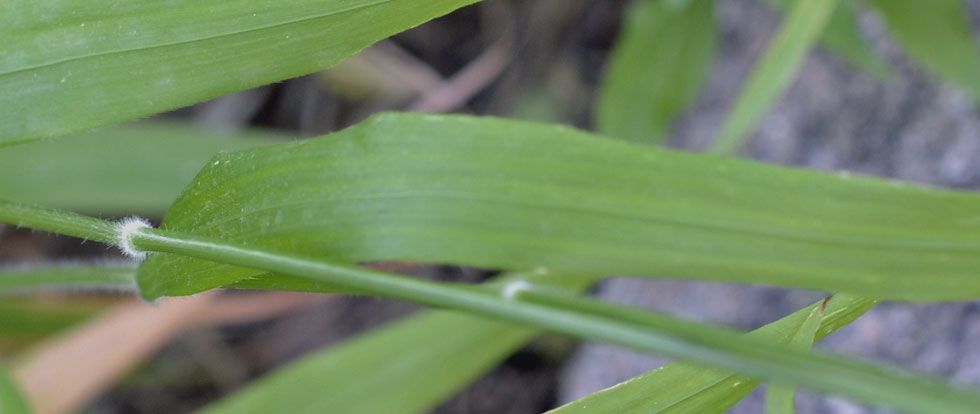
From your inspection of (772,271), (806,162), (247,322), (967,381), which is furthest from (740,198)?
(247,322)

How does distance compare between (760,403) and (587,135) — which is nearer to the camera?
(587,135)

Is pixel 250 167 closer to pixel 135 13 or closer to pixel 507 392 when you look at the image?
pixel 135 13

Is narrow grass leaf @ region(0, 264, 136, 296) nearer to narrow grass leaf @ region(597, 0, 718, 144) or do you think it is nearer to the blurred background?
the blurred background

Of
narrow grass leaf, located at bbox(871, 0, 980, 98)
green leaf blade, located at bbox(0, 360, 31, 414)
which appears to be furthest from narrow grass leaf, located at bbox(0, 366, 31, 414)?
narrow grass leaf, located at bbox(871, 0, 980, 98)

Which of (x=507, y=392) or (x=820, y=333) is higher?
(x=820, y=333)

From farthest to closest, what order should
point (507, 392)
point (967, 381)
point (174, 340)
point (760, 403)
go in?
1. point (174, 340)
2. point (507, 392)
3. point (760, 403)
4. point (967, 381)

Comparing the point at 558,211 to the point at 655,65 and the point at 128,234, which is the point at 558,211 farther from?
the point at 655,65

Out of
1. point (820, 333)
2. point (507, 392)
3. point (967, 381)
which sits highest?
point (820, 333)

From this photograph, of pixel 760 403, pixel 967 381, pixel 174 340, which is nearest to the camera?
pixel 967 381
